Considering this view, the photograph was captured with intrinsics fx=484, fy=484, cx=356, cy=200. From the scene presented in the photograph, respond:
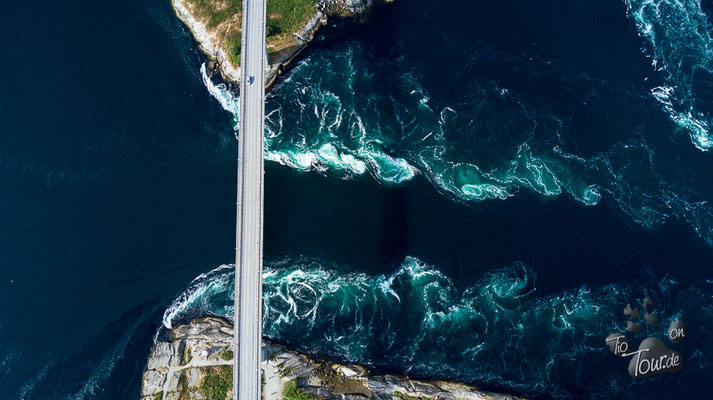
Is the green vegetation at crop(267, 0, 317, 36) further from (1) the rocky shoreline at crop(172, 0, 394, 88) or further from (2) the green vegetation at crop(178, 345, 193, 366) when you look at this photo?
(2) the green vegetation at crop(178, 345, 193, 366)

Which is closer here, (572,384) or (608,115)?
(572,384)

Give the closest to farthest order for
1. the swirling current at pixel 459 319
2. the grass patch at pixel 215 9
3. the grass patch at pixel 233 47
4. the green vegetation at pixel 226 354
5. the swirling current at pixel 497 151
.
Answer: the swirling current at pixel 459 319
the green vegetation at pixel 226 354
the swirling current at pixel 497 151
the grass patch at pixel 233 47
the grass patch at pixel 215 9

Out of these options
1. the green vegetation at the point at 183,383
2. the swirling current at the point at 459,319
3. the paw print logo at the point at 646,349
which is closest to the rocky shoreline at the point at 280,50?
the swirling current at the point at 459,319

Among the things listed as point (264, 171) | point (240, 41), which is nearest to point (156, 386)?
point (264, 171)

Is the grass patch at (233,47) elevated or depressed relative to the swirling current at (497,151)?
elevated

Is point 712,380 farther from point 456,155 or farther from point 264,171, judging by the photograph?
point 264,171

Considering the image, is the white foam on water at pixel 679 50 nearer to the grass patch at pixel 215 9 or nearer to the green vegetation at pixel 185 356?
the grass patch at pixel 215 9
